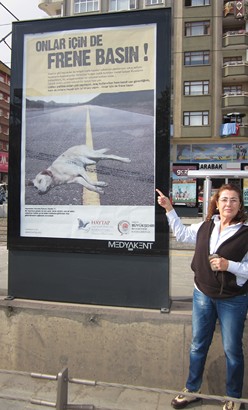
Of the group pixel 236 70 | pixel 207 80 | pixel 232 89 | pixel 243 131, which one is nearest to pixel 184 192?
pixel 243 131

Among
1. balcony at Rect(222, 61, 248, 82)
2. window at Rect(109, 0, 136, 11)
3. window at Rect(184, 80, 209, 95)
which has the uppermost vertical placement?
window at Rect(109, 0, 136, 11)

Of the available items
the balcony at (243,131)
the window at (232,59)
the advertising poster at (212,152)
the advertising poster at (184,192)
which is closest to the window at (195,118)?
the advertising poster at (212,152)

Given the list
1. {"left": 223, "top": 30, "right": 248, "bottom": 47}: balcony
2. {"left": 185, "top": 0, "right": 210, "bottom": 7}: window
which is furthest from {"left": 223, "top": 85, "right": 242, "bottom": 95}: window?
{"left": 185, "top": 0, "right": 210, "bottom": 7}: window

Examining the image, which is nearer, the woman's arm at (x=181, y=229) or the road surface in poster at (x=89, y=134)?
the woman's arm at (x=181, y=229)

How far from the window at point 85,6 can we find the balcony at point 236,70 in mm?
12053

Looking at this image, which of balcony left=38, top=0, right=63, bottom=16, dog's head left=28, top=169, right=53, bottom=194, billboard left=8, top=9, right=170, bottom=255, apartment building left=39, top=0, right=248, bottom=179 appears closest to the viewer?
billboard left=8, top=9, right=170, bottom=255

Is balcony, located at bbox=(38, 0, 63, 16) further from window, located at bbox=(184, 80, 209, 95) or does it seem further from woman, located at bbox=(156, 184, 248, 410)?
woman, located at bbox=(156, 184, 248, 410)

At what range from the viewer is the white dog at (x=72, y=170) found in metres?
3.73

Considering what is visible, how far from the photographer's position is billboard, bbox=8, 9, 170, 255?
3609 millimetres

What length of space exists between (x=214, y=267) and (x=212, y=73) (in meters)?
30.9

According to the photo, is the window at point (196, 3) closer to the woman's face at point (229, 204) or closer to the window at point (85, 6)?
the window at point (85, 6)

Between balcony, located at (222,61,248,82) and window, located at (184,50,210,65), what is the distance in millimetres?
1664

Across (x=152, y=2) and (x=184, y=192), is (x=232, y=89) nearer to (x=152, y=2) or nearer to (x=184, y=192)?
(x=152, y=2)

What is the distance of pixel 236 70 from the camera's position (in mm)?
30594
